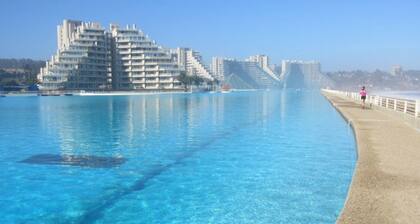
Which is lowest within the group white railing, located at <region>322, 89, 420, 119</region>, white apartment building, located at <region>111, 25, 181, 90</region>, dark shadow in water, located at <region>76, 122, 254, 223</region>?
dark shadow in water, located at <region>76, 122, 254, 223</region>

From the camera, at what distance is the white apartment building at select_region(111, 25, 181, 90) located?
14750 cm

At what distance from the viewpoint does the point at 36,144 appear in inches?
747

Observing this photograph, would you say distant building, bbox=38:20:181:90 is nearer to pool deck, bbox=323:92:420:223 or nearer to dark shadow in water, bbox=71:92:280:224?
dark shadow in water, bbox=71:92:280:224

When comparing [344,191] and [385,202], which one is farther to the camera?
[344,191]

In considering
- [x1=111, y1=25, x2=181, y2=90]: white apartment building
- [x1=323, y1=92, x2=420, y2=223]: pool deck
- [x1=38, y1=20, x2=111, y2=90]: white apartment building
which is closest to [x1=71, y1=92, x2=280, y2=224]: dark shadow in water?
[x1=323, y1=92, x2=420, y2=223]: pool deck

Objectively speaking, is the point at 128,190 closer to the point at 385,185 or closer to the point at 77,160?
the point at 77,160

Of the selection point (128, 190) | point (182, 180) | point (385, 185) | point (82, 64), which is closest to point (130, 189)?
point (128, 190)

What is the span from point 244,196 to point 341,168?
431 cm

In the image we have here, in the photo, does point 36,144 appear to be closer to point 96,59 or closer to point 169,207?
Answer: point 169,207

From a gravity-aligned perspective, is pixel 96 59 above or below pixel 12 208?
above

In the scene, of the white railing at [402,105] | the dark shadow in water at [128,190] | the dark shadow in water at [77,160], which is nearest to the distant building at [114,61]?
the white railing at [402,105]

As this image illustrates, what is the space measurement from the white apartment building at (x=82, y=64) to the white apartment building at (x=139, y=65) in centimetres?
357

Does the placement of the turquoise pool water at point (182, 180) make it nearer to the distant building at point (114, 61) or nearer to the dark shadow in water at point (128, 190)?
the dark shadow in water at point (128, 190)

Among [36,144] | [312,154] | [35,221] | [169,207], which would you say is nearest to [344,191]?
[169,207]
